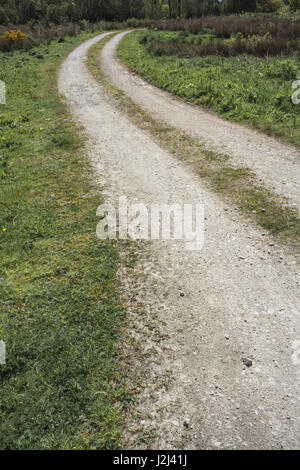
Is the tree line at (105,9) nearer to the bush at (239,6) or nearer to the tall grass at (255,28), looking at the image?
the bush at (239,6)

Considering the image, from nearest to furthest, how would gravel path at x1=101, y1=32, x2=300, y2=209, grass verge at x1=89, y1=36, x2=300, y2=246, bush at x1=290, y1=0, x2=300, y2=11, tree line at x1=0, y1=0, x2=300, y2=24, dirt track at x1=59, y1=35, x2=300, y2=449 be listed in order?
dirt track at x1=59, y1=35, x2=300, y2=449 < grass verge at x1=89, y1=36, x2=300, y2=246 < gravel path at x1=101, y1=32, x2=300, y2=209 < bush at x1=290, y1=0, x2=300, y2=11 < tree line at x1=0, y1=0, x2=300, y2=24

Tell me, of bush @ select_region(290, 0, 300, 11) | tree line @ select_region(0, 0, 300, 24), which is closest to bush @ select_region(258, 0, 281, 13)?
tree line @ select_region(0, 0, 300, 24)

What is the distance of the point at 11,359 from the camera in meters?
3.72

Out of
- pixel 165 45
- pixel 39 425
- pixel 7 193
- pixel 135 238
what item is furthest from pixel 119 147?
pixel 165 45

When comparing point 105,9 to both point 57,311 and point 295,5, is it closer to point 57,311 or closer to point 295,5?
point 295,5

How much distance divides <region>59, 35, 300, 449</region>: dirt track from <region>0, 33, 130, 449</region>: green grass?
0.51 metres

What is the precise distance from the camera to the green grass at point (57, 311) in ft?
10.4

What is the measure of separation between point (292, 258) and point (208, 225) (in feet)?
5.42

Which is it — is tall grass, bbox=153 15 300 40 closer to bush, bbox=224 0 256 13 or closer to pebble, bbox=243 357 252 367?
pebble, bbox=243 357 252 367

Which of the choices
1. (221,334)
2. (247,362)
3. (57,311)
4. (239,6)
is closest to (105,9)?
(239,6)

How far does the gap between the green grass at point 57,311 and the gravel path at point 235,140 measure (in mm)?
4015

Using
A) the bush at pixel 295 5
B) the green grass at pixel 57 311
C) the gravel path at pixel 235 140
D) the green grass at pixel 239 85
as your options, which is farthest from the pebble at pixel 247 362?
the bush at pixel 295 5

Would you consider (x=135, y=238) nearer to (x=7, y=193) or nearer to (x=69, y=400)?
(x=69, y=400)

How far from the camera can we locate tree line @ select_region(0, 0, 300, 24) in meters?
51.0
